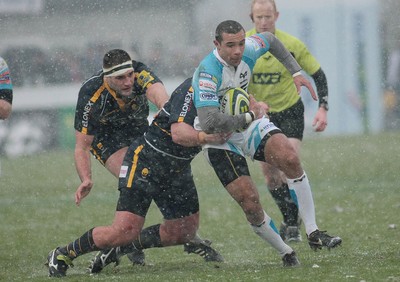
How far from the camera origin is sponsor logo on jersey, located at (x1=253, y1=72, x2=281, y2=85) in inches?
431

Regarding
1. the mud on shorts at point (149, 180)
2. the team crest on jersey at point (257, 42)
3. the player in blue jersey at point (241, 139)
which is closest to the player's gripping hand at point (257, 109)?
the player in blue jersey at point (241, 139)

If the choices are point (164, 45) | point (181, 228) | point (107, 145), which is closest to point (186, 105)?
point (181, 228)

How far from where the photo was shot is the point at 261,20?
1066 cm

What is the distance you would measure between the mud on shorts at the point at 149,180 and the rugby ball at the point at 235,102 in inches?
26.5

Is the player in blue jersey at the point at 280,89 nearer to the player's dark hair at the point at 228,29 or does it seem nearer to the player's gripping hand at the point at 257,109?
the player's gripping hand at the point at 257,109

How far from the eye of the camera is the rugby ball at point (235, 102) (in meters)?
8.10

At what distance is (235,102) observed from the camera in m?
8.12

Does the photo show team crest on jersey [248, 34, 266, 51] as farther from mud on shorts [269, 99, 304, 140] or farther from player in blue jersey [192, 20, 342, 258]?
mud on shorts [269, 99, 304, 140]

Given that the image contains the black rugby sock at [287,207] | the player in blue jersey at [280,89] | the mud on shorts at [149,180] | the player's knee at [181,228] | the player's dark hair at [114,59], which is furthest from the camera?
the player in blue jersey at [280,89]

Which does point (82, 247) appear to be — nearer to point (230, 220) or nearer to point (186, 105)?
point (186, 105)

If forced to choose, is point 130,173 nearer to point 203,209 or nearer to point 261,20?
point 261,20

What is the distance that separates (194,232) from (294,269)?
3.57ft

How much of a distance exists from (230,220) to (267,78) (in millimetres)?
2101

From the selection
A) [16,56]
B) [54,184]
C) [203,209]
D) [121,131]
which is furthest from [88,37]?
[121,131]
